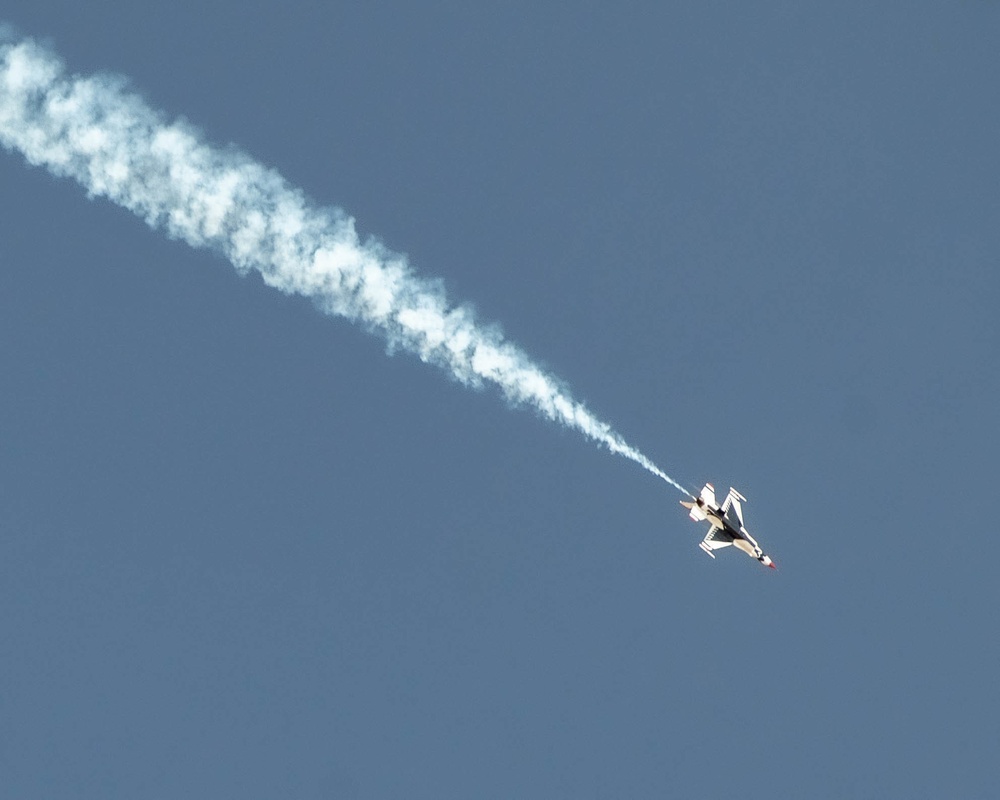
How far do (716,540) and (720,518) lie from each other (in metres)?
1.23

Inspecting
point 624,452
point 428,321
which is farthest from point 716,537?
point 428,321

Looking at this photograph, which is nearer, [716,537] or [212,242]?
[212,242]

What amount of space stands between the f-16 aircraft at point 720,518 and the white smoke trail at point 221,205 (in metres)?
4.07

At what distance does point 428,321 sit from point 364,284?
3.06 meters

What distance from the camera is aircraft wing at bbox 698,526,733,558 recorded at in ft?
357

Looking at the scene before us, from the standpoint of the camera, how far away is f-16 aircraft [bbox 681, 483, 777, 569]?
354 ft

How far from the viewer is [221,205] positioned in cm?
10162

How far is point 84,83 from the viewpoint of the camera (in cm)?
10119

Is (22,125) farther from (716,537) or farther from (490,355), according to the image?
(716,537)

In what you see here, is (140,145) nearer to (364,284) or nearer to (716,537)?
(364,284)

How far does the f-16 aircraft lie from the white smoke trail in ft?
13.4

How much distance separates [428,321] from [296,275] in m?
5.78

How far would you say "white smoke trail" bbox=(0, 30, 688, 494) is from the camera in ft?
330

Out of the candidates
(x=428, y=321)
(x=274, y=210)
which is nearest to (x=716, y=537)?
(x=428, y=321)
